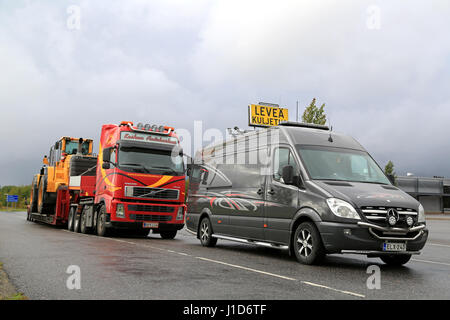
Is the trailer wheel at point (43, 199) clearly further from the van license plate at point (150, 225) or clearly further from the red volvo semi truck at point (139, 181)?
the van license plate at point (150, 225)

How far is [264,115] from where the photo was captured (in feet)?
152

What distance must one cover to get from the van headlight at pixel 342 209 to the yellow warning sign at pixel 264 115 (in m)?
36.7

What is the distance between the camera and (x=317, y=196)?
8789 millimetres

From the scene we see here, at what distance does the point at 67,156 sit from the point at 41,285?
16.8m

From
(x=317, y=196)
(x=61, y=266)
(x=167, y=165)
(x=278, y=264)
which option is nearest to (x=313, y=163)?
(x=317, y=196)

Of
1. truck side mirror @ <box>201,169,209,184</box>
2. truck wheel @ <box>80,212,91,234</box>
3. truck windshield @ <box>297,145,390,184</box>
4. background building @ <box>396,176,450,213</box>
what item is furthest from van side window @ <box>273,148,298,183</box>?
background building @ <box>396,176,450,213</box>

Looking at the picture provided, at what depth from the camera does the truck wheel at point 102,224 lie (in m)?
16.2

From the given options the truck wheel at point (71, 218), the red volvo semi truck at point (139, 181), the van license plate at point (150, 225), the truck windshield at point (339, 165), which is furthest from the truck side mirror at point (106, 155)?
the truck windshield at point (339, 165)

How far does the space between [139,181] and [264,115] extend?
31.7 meters

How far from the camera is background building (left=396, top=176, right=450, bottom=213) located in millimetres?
71825

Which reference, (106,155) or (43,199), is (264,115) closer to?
(43,199)

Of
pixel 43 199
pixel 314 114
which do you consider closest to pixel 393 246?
pixel 43 199

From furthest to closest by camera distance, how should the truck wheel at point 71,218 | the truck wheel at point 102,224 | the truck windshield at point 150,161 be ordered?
the truck wheel at point 71,218 < the truck wheel at point 102,224 < the truck windshield at point 150,161
